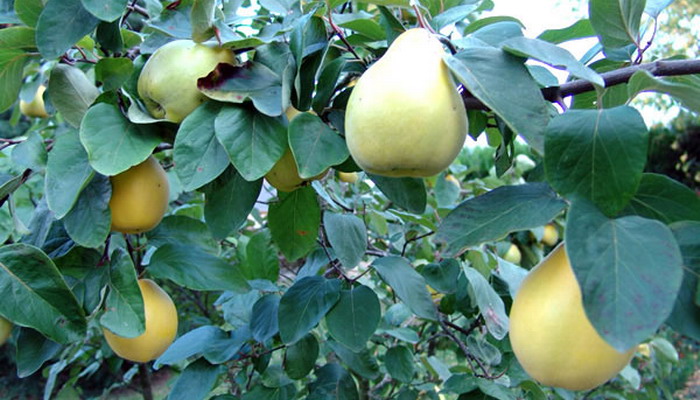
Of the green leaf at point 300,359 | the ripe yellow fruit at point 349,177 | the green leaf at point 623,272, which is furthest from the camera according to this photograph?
the ripe yellow fruit at point 349,177

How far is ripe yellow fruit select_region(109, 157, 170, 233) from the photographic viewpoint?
2.48 feet

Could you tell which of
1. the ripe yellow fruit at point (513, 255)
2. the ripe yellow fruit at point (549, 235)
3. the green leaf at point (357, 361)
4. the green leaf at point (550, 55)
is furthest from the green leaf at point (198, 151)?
the ripe yellow fruit at point (549, 235)

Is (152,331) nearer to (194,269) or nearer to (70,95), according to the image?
(194,269)

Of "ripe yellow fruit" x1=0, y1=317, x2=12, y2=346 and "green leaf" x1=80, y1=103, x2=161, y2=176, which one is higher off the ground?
"green leaf" x1=80, y1=103, x2=161, y2=176

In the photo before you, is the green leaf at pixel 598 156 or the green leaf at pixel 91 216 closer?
the green leaf at pixel 598 156

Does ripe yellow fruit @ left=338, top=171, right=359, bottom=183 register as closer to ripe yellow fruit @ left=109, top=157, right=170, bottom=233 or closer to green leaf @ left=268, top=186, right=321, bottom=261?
green leaf @ left=268, top=186, right=321, bottom=261

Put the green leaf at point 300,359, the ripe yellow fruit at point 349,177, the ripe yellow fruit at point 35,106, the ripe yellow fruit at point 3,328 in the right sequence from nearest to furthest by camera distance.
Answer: the ripe yellow fruit at point 3,328 < the green leaf at point 300,359 < the ripe yellow fruit at point 349,177 < the ripe yellow fruit at point 35,106

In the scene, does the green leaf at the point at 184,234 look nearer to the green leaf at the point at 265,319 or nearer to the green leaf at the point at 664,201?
the green leaf at the point at 265,319

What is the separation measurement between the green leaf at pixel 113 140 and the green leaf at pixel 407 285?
1.50 ft

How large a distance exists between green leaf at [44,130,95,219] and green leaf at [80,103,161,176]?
45 millimetres

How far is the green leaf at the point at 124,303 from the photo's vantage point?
745 millimetres

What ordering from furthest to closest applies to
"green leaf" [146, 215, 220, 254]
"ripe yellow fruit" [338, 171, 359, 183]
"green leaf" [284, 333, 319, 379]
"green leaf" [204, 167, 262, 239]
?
"ripe yellow fruit" [338, 171, 359, 183]
"green leaf" [284, 333, 319, 379]
"green leaf" [146, 215, 220, 254]
"green leaf" [204, 167, 262, 239]

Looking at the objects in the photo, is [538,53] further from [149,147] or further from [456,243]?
[149,147]

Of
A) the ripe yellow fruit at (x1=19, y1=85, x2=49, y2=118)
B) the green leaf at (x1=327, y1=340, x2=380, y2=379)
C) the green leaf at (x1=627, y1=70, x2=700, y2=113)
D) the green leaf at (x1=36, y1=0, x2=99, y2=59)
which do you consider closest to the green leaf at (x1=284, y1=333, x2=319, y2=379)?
the green leaf at (x1=327, y1=340, x2=380, y2=379)
